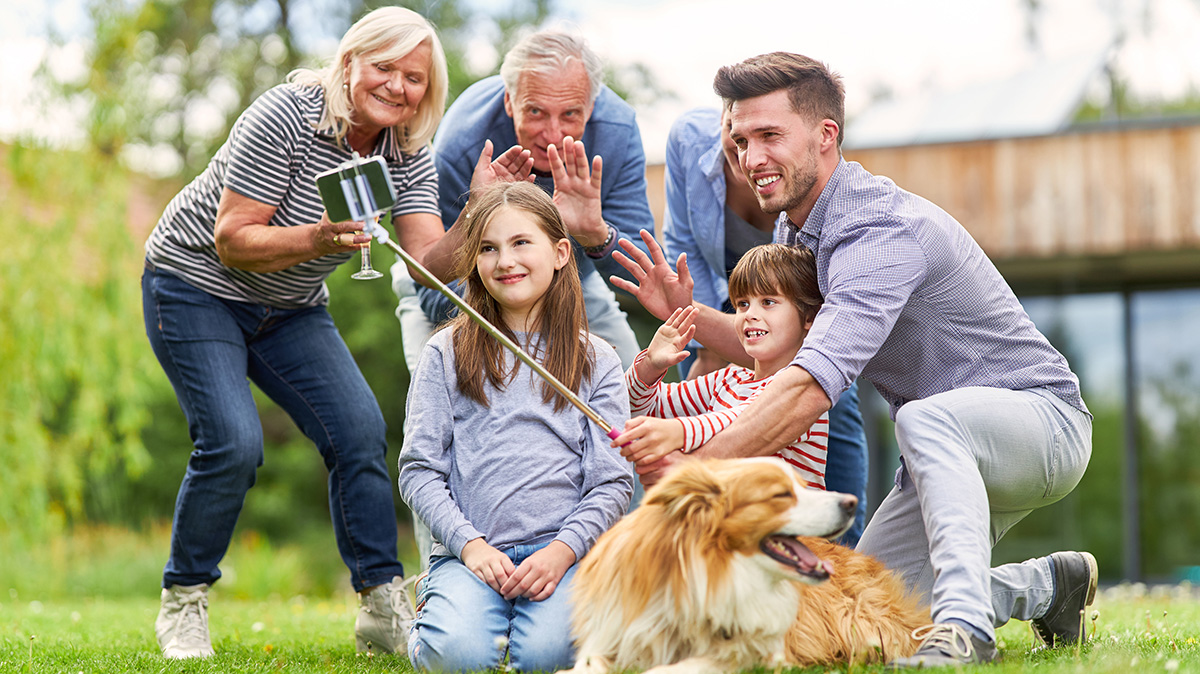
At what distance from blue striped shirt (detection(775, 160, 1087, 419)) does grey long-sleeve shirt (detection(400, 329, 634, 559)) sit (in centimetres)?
77

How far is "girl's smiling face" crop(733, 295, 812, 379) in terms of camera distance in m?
3.64

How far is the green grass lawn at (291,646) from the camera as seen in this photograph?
3104 millimetres

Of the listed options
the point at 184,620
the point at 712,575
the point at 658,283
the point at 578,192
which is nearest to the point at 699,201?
the point at 578,192

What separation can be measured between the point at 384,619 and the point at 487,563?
41.5 inches

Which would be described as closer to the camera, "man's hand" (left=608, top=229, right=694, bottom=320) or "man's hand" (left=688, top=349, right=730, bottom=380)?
"man's hand" (left=608, top=229, right=694, bottom=320)

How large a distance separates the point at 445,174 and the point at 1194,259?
929 centimetres

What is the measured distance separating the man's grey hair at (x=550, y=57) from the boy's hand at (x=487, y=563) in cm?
194

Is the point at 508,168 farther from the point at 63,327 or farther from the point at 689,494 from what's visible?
the point at 63,327

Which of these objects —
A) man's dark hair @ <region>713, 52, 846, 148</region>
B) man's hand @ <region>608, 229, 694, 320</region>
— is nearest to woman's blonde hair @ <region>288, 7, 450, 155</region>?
man's hand @ <region>608, 229, 694, 320</region>

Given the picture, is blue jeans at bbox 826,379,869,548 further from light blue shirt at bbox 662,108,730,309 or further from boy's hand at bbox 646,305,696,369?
boy's hand at bbox 646,305,696,369

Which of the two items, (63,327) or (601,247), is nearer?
(601,247)

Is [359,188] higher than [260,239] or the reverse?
higher

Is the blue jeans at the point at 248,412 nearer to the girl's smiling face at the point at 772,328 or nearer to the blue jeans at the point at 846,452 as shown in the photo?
the girl's smiling face at the point at 772,328

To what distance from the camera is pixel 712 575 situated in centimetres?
269
